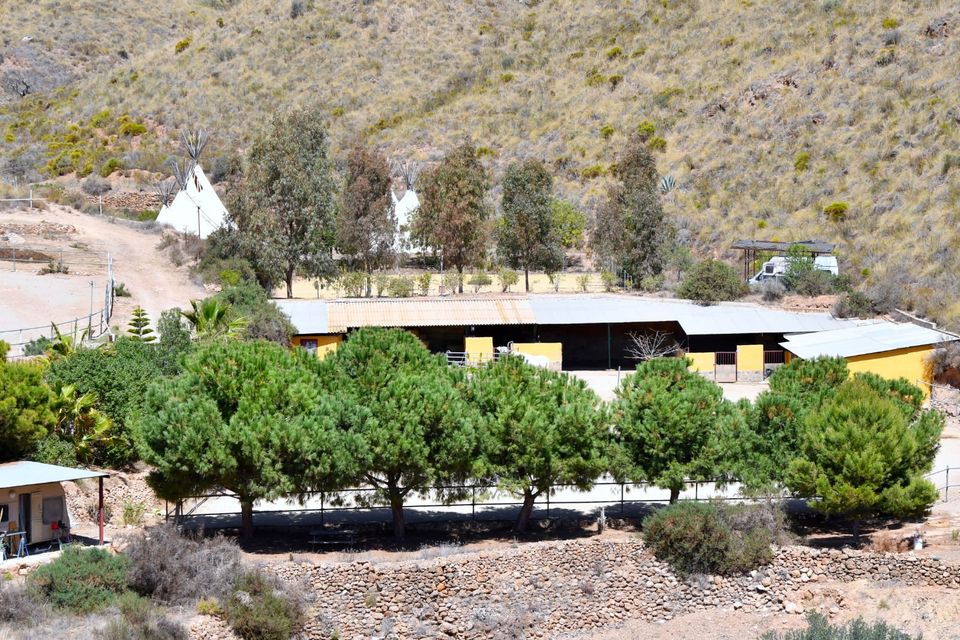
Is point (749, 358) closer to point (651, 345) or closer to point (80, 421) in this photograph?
point (651, 345)

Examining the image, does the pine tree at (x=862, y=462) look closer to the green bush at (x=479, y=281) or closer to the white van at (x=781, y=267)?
the white van at (x=781, y=267)

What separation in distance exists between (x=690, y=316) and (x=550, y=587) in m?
20.3

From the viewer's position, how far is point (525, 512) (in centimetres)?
2588

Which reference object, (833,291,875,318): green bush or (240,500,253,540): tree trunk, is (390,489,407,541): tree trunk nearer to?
(240,500,253,540): tree trunk

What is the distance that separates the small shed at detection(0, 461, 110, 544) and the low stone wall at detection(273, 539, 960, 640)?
463 cm

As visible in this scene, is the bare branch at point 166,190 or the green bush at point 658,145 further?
the green bush at point 658,145

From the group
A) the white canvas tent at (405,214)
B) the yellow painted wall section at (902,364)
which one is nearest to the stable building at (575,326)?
the yellow painted wall section at (902,364)

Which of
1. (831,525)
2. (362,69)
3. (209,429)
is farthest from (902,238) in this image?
(362,69)

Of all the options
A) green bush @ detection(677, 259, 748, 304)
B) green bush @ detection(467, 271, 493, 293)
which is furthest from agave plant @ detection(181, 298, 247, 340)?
green bush @ detection(677, 259, 748, 304)

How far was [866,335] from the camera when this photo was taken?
131ft

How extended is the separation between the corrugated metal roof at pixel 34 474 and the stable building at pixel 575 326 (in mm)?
16164

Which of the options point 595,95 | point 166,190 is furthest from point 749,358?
point 595,95

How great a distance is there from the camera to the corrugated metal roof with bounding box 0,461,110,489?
23125 millimetres

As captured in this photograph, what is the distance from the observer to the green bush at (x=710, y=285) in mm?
44438
